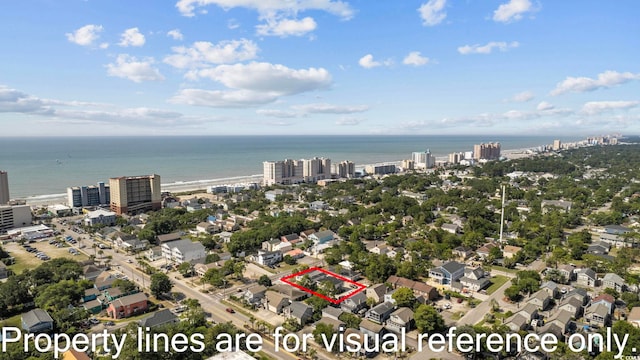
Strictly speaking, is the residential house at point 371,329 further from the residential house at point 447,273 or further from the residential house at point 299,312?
the residential house at point 447,273

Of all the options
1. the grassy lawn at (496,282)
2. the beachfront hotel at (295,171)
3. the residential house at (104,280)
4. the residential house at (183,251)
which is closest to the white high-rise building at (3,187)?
the residential house at (183,251)

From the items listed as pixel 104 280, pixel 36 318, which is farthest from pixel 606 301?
pixel 104 280

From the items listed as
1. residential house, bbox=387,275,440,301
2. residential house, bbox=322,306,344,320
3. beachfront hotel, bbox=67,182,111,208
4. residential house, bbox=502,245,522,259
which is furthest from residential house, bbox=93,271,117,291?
residential house, bbox=502,245,522,259

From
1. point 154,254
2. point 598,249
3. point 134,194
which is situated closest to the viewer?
point 598,249

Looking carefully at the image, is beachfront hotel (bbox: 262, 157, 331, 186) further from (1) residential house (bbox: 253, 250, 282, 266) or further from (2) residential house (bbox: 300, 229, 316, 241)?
(1) residential house (bbox: 253, 250, 282, 266)

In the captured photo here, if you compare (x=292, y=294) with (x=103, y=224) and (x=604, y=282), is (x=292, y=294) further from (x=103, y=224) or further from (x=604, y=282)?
(x=103, y=224)

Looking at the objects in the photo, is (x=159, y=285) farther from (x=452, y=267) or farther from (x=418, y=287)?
(x=452, y=267)
